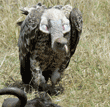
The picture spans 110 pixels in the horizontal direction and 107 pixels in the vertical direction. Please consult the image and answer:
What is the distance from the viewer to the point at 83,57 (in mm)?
4004

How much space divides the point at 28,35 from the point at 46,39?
236mm

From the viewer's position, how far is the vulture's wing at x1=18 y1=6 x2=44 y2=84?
2.50 m

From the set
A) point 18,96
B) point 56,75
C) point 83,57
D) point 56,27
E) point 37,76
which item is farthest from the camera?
point 83,57

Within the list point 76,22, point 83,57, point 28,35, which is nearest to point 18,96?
point 28,35

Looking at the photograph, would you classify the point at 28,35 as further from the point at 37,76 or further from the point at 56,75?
the point at 56,75

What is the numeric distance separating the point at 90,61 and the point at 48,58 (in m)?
1.28

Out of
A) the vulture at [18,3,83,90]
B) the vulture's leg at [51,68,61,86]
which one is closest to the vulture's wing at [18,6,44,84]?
the vulture at [18,3,83,90]

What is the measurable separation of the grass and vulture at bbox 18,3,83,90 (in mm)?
430

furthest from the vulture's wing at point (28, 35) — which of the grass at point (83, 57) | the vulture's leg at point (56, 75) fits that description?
the grass at point (83, 57)

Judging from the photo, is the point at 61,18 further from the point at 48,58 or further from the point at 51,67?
the point at 51,67

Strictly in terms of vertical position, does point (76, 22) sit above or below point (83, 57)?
above

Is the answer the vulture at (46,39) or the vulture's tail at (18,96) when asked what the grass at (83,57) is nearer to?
the vulture at (46,39)

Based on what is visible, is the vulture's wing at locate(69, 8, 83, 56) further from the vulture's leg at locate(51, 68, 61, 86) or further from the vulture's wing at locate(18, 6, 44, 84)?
the vulture's leg at locate(51, 68, 61, 86)

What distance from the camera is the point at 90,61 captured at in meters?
3.86
